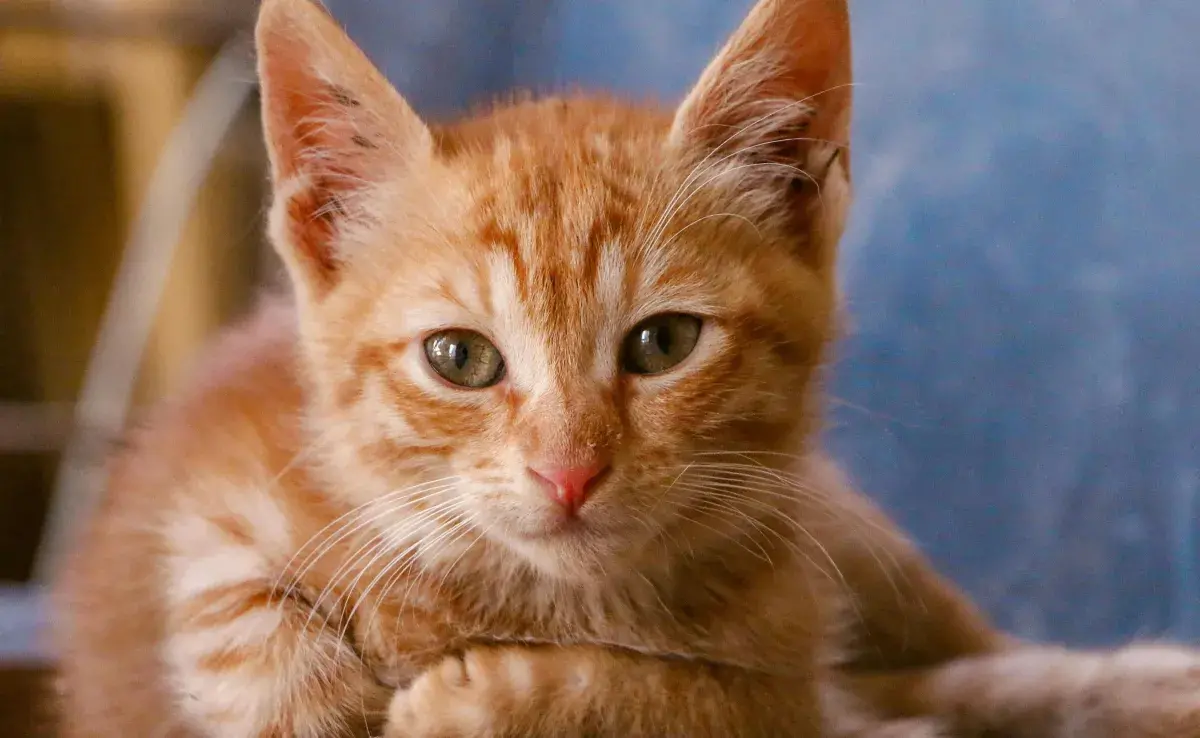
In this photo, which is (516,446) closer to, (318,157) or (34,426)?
(318,157)

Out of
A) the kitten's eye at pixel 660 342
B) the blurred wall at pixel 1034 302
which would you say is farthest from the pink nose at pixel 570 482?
the blurred wall at pixel 1034 302

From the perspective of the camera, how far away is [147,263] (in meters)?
1.30

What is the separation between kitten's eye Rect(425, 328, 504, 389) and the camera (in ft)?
2.48

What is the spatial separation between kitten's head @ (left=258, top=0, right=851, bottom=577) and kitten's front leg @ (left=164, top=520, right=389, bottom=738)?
108 mm

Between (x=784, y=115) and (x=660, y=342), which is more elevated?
(x=784, y=115)

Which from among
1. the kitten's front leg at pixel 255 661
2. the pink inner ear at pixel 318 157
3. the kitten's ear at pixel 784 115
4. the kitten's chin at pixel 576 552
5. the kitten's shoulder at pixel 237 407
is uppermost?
the kitten's ear at pixel 784 115

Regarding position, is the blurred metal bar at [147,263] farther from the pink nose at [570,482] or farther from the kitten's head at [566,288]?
the pink nose at [570,482]

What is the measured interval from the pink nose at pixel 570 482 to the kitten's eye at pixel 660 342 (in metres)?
0.12

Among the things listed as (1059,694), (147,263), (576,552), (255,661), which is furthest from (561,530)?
(147,263)

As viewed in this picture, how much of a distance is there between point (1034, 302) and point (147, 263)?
1168 mm

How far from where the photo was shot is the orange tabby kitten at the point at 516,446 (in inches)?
28.4

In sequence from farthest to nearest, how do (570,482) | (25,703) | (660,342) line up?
1. (25,703)
2. (660,342)
3. (570,482)

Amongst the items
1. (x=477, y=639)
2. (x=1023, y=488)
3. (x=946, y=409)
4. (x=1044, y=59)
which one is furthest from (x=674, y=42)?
(x=477, y=639)

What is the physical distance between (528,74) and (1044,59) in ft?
2.60
